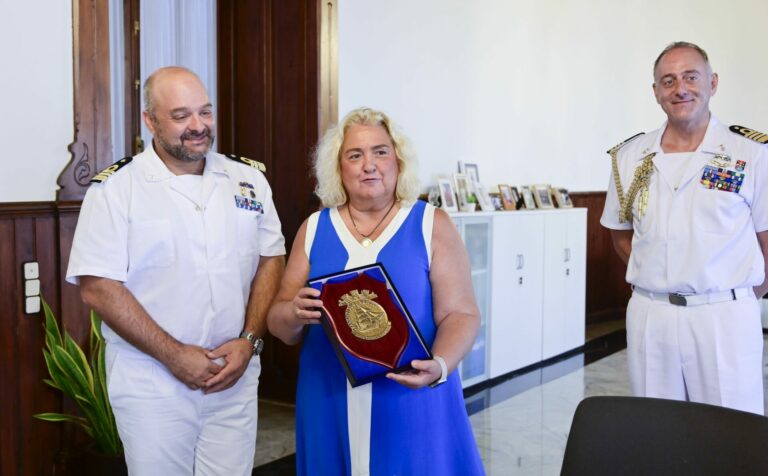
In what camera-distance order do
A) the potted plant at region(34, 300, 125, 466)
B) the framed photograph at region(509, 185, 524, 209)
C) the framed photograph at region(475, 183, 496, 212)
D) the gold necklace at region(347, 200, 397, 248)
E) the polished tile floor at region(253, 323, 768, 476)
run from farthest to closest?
1. the framed photograph at region(509, 185, 524, 209)
2. the framed photograph at region(475, 183, 496, 212)
3. the polished tile floor at region(253, 323, 768, 476)
4. the potted plant at region(34, 300, 125, 466)
5. the gold necklace at region(347, 200, 397, 248)

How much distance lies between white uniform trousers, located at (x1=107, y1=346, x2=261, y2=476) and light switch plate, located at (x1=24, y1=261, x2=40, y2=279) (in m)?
1.10

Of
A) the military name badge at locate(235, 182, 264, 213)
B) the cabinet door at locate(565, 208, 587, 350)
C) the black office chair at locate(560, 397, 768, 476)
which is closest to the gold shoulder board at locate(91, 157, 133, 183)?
the military name badge at locate(235, 182, 264, 213)

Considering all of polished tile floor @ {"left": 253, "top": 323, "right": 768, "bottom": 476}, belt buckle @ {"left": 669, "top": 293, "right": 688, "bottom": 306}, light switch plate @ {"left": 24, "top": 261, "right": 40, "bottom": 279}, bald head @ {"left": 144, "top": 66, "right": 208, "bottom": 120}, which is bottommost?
polished tile floor @ {"left": 253, "top": 323, "right": 768, "bottom": 476}

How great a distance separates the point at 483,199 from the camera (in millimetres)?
5621

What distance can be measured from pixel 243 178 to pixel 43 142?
1.26 m

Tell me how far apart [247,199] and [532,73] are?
4.91 metres

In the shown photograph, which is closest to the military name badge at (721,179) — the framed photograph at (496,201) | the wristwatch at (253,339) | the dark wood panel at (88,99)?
the wristwatch at (253,339)

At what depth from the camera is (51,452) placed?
3287 millimetres

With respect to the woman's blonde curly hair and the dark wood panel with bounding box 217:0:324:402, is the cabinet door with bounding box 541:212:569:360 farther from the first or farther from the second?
the woman's blonde curly hair

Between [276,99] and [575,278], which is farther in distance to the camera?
[575,278]

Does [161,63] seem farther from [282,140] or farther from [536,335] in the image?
[536,335]

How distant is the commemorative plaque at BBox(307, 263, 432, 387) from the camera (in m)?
1.86

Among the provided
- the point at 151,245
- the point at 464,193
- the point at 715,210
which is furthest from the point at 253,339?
the point at 464,193

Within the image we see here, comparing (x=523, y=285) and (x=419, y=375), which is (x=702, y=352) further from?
(x=523, y=285)
